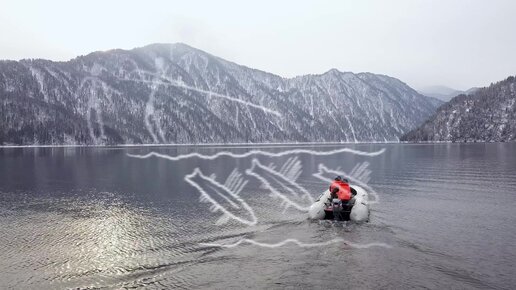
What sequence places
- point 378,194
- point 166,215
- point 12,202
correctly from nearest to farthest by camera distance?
point 166,215, point 12,202, point 378,194

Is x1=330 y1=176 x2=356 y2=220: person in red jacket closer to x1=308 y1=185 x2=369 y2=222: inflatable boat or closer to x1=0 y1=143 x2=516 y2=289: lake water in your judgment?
x1=308 y1=185 x2=369 y2=222: inflatable boat

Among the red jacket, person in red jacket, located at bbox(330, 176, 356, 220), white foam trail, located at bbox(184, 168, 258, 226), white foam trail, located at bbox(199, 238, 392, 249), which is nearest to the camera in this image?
white foam trail, located at bbox(199, 238, 392, 249)

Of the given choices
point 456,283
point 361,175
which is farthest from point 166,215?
point 361,175

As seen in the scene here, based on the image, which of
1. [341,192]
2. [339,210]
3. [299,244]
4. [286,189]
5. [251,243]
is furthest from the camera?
[286,189]

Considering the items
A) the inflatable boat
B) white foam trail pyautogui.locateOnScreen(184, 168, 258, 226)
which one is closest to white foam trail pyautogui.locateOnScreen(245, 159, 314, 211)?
white foam trail pyautogui.locateOnScreen(184, 168, 258, 226)

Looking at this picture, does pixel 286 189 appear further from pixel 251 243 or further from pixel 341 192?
pixel 251 243

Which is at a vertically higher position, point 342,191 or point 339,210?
point 342,191

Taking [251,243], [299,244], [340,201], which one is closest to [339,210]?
[340,201]

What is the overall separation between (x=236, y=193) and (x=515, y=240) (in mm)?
38436

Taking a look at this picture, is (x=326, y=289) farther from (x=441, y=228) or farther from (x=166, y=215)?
(x=166, y=215)

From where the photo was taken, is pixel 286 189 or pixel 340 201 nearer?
pixel 340 201

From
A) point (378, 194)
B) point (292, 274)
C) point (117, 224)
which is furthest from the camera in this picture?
point (378, 194)

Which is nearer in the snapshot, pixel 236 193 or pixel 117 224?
pixel 117 224

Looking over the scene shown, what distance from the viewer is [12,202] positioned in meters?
54.8
